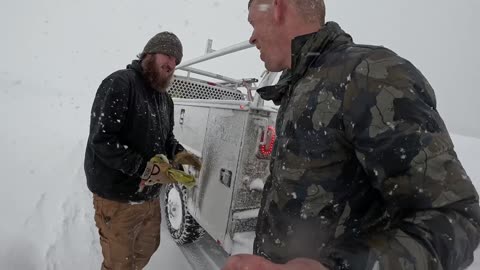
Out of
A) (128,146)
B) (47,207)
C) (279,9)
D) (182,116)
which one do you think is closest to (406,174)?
(279,9)

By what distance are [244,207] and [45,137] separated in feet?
24.3

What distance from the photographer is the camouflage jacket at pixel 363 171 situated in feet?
2.22

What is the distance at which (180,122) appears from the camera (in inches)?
144

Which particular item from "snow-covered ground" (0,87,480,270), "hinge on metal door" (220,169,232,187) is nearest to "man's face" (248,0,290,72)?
"hinge on metal door" (220,169,232,187)

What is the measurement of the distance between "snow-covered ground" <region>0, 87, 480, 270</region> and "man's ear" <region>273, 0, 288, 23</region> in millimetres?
1688

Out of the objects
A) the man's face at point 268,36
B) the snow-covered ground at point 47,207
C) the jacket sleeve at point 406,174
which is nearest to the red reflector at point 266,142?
the snow-covered ground at point 47,207

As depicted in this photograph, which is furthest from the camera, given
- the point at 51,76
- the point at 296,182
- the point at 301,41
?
the point at 51,76

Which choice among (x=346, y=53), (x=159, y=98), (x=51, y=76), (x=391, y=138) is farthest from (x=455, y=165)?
(x=51, y=76)

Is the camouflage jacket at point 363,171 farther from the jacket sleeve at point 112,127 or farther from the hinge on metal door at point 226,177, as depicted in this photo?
the jacket sleeve at point 112,127

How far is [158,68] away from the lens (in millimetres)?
2471

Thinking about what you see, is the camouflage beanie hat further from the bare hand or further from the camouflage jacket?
the bare hand

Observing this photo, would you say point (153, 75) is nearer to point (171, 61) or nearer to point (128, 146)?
point (171, 61)

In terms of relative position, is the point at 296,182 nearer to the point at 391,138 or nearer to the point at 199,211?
the point at 391,138

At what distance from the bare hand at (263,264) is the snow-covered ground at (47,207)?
1733 millimetres
